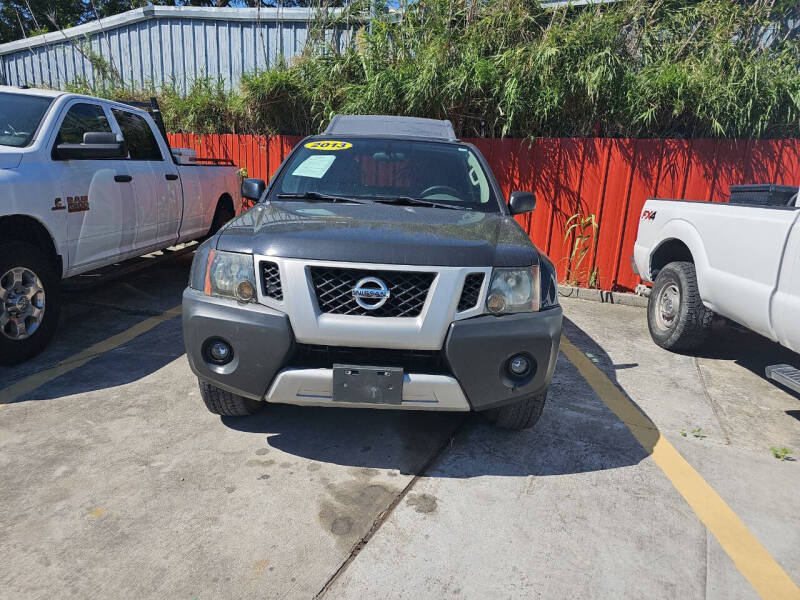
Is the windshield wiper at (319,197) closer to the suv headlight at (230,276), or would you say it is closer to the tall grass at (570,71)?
the suv headlight at (230,276)

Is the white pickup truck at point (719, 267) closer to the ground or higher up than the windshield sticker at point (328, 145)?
closer to the ground

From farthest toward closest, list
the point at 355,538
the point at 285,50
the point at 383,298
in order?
1. the point at 285,50
2. the point at 383,298
3. the point at 355,538

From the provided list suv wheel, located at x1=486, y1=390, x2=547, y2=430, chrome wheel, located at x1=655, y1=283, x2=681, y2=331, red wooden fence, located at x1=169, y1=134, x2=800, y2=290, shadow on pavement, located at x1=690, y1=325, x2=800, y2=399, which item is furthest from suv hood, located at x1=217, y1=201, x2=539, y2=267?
red wooden fence, located at x1=169, y1=134, x2=800, y2=290

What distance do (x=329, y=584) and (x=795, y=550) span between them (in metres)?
1.93

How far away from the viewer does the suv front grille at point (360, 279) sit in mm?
2373

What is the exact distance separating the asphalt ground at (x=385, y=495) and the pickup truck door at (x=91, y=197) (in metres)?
0.93

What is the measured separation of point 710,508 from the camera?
98.8 inches

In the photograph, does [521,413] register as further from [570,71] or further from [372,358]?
[570,71]

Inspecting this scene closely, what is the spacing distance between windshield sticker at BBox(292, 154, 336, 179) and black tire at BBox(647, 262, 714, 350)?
3.02 m

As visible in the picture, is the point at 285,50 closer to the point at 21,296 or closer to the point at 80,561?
the point at 21,296

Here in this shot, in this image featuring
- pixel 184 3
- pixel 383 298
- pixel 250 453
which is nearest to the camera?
pixel 383 298

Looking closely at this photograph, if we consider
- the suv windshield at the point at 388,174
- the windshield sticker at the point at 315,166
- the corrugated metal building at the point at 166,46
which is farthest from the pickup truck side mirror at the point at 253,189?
the corrugated metal building at the point at 166,46

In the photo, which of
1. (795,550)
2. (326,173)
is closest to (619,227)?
(326,173)

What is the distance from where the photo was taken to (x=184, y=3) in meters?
19.1
